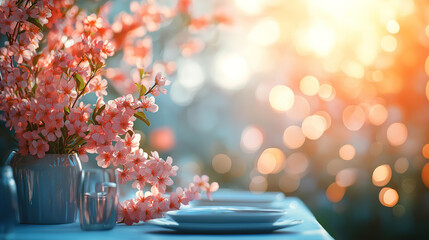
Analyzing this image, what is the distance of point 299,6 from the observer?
3742 millimetres

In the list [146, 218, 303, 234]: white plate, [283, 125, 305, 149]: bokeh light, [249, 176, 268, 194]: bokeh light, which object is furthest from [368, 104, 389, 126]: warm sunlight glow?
[146, 218, 303, 234]: white plate

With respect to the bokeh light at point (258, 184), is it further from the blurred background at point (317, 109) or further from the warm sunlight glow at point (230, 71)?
the warm sunlight glow at point (230, 71)

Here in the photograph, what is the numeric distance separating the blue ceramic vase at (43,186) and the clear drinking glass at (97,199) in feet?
0.40

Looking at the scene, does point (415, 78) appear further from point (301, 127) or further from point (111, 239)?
point (111, 239)

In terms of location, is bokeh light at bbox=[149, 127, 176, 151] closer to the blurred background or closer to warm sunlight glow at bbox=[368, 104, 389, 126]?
the blurred background

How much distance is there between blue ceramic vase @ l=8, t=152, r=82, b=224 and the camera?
3.36 feet

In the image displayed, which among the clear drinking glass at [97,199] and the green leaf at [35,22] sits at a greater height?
the green leaf at [35,22]

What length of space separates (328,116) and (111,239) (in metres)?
3.02

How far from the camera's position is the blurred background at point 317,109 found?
132 inches

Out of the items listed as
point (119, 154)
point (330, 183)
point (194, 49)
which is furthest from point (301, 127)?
point (119, 154)

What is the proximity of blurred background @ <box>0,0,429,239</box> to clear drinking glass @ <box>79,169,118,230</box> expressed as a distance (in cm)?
191

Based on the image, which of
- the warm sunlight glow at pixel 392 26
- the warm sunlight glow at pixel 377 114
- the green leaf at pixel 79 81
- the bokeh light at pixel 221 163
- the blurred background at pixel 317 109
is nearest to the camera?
the green leaf at pixel 79 81

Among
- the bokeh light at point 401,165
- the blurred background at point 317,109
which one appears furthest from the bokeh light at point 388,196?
the bokeh light at point 401,165

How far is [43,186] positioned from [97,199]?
0.16 meters
